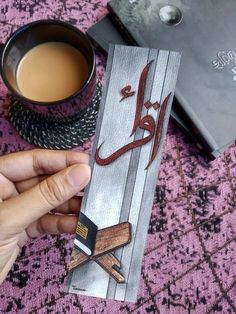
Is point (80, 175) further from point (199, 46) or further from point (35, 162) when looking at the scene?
point (199, 46)

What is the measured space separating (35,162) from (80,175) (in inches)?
5.0

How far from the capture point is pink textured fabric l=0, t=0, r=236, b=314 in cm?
56

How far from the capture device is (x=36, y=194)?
48 centimetres

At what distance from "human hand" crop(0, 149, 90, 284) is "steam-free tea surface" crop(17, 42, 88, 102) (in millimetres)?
76

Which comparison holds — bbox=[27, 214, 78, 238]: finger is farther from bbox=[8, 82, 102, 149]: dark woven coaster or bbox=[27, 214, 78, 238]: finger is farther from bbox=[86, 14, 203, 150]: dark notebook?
bbox=[86, 14, 203, 150]: dark notebook

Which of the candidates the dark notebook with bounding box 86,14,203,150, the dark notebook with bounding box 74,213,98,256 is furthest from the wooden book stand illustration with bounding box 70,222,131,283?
the dark notebook with bounding box 86,14,203,150

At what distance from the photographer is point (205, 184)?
1.95 ft

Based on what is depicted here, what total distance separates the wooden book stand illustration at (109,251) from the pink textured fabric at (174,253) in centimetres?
12

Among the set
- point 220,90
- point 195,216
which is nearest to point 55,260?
point 195,216

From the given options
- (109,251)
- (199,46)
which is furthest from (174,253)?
(199,46)

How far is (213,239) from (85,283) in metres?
0.21

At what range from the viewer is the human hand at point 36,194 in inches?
18.7

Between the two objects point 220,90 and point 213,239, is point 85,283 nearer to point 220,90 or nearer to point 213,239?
point 213,239

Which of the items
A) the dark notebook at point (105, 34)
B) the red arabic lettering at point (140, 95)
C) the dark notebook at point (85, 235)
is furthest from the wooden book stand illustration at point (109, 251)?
the dark notebook at point (105, 34)
